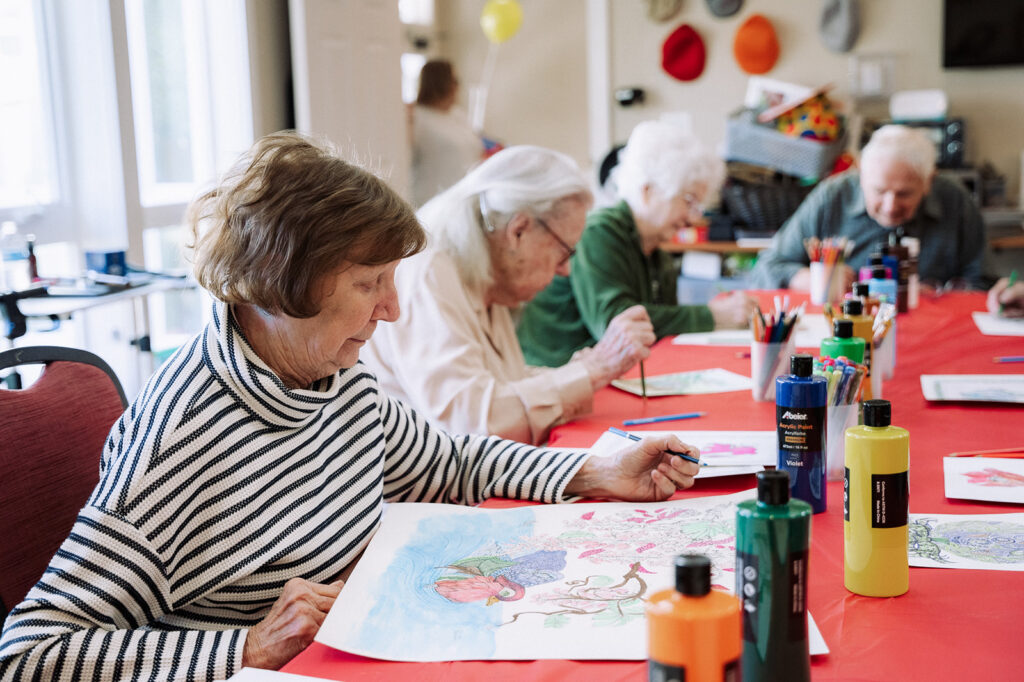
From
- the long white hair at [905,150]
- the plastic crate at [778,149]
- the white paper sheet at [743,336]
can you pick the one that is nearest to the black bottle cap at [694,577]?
the white paper sheet at [743,336]

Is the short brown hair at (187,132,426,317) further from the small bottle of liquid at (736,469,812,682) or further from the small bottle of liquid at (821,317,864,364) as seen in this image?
the small bottle of liquid at (821,317,864,364)

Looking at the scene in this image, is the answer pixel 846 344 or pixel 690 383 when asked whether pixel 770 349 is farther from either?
pixel 846 344

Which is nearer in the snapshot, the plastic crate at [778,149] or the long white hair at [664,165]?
the long white hair at [664,165]

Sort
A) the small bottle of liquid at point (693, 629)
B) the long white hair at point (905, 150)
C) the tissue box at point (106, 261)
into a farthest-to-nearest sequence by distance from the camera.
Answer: the long white hair at point (905, 150) → the tissue box at point (106, 261) → the small bottle of liquid at point (693, 629)

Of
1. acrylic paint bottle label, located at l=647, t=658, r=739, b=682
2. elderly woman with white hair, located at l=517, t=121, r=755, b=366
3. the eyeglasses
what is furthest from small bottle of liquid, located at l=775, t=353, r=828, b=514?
elderly woman with white hair, located at l=517, t=121, r=755, b=366

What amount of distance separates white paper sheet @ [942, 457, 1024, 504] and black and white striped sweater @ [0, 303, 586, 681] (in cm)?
51

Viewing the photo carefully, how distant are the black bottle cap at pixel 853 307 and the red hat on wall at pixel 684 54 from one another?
4.22 meters

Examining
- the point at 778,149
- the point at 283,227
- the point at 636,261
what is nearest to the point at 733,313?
the point at 636,261

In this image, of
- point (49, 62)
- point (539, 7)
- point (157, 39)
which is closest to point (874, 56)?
point (539, 7)

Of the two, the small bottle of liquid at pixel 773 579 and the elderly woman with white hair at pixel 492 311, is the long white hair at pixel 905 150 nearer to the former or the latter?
the elderly woman with white hair at pixel 492 311

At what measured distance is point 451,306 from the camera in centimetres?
195

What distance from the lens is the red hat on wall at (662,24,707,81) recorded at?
5.69 metres

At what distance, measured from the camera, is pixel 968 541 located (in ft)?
3.76

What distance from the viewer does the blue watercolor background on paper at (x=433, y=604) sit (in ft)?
3.10
